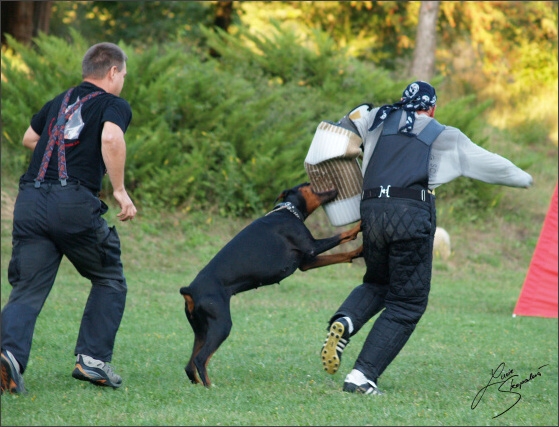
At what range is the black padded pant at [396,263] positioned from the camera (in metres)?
4.74

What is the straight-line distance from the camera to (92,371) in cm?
462

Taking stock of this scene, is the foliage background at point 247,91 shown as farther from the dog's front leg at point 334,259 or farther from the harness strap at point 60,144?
the harness strap at point 60,144

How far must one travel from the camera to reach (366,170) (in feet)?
16.3

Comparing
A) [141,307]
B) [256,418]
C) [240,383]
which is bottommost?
[141,307]

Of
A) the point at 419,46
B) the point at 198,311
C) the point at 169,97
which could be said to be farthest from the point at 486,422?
the point at 419,46

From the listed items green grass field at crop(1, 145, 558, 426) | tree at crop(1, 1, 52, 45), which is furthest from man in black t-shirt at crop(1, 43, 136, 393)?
tree at crop(1, 1, 52, 45)

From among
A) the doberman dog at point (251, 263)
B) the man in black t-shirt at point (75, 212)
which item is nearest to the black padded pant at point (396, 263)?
the doberman dog at point (251, 263)

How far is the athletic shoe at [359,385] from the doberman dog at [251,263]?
0.78 meters

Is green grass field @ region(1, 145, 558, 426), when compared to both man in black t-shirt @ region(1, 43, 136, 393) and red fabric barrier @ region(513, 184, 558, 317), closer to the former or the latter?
red fabric barrier @ region(513, 184, 558, 317)

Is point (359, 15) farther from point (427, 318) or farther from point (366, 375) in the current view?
point (366, 375)

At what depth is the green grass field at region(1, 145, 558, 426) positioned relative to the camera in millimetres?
4152

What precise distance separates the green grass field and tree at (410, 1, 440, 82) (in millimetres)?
5196

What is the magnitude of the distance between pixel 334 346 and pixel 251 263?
0.72 m

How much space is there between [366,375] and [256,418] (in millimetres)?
1079
